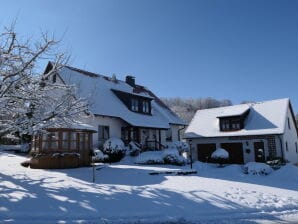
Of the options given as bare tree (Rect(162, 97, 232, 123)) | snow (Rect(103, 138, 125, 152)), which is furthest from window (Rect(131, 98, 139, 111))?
bare tree (Rect(162, 97, 232, 123))

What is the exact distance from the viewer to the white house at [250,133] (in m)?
30.0

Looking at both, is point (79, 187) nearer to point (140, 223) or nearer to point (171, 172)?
point (140, 223)

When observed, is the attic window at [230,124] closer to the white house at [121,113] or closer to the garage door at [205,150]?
the garage door at [205,150]

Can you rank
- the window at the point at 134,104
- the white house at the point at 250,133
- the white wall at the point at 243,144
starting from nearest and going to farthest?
the white house at the point at 250,133 → the window at the point at 134,104 → the white wall at the point at 243,144

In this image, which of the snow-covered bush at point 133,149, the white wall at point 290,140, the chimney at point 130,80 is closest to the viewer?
the snow-covered bush at point 133,149

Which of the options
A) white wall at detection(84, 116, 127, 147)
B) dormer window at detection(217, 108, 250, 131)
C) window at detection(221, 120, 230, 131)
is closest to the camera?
white wall at detection(84, 116, 127, 147)

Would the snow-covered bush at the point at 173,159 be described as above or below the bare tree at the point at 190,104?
below

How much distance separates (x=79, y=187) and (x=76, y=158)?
6.46m

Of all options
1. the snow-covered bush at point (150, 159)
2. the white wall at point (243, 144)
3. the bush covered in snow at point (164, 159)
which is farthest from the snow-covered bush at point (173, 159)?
the white wall at point (243, 144)

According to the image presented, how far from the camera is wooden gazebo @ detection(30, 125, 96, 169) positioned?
18234 millimetres

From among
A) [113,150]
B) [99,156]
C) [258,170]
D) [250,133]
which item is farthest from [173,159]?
[250,133]

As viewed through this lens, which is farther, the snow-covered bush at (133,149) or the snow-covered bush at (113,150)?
the snow-covered bush at (133,149)

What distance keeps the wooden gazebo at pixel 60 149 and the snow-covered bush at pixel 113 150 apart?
13.9ft

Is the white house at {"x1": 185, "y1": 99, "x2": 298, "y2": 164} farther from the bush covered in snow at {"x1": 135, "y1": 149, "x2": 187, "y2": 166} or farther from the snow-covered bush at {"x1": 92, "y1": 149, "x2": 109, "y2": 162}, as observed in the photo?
the snow-covered bush at {"x1": 92, "y1": 149, "x2": 109, "y2": 162}
